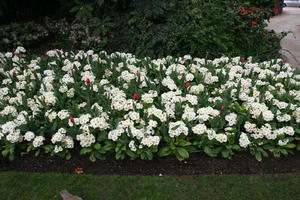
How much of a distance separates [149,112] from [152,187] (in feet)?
2.75

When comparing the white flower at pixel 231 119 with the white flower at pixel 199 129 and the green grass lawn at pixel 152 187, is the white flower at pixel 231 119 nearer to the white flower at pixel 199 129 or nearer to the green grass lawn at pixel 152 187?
the white flower at pixel 199 129

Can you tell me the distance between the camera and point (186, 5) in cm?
602

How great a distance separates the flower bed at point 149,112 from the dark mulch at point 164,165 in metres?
0.08

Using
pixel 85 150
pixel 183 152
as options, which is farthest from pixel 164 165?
pixel 85 150

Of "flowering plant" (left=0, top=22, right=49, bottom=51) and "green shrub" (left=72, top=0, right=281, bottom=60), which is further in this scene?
"flowering plant" (left=0, top=22, right=49, bottom=51)

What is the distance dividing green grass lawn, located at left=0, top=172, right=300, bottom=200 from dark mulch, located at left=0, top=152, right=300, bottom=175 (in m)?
0.09

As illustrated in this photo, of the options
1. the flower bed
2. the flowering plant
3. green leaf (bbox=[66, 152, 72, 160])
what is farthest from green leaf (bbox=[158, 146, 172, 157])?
the flowering plant

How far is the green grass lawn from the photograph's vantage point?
2924 millimetres

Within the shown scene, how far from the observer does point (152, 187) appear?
2998 mm

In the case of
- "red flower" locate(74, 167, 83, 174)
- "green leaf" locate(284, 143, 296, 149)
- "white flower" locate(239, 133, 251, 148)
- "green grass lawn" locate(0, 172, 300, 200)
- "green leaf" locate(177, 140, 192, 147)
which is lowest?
"green grass lawn" locate(0, 172, 300, 200)

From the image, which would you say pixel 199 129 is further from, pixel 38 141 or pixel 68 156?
pixel 38 141

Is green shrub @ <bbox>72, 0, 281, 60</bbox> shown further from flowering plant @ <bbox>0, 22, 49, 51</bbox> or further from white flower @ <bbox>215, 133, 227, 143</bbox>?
white flower @ <bbox>215, 133, 227, 143</bbox>

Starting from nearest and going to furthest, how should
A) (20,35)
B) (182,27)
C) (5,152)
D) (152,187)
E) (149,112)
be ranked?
1. (152,187)
2. (5,152)
3. (149,112)
4. (182,27)
5. (20,35)

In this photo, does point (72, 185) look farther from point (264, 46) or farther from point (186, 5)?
point (264, 46)
